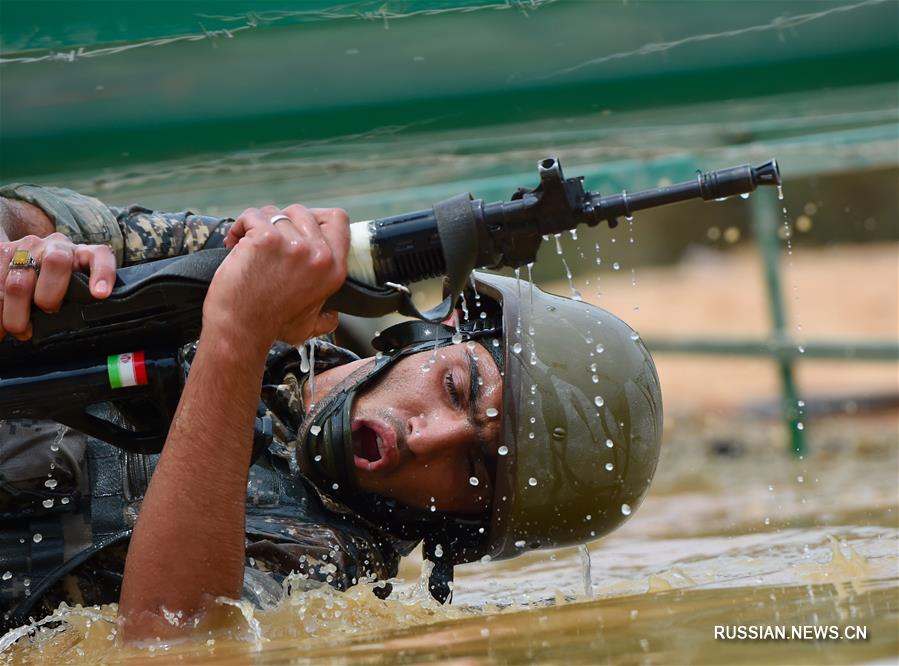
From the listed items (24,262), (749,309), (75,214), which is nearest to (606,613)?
(24,262)

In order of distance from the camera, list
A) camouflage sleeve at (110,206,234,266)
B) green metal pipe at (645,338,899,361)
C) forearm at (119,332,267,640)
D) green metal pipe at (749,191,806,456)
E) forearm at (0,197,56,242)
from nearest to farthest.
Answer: forearm at (119,332,267,640) < forearm at (0,197,56,242) < camouflage sleeve at (110,206,234,266) < green metal pipe at (645,338,899,361) < green metal pipe at (749,191,806,456)

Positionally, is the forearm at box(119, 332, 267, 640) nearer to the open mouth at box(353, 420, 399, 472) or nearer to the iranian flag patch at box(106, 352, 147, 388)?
the iranian flag patch at box(106, 352, 147, 388)

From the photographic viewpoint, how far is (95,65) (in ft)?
9.73

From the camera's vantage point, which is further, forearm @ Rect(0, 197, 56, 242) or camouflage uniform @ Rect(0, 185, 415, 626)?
forearm @ Rect(0, 197, 56, 242)

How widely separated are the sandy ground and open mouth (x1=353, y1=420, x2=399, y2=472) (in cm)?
595

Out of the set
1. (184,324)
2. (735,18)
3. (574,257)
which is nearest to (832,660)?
(184,324)

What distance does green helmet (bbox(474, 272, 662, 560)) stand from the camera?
299 cm

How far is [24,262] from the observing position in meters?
2.40

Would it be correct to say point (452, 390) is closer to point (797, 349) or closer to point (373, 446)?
point (373, 446)

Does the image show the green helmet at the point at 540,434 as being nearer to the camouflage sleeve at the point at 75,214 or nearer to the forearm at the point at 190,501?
the forearm at the point at 190,501

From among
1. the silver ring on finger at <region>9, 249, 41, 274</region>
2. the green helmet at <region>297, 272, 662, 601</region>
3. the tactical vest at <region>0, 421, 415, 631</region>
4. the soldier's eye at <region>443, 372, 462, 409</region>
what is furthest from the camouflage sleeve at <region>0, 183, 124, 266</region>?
the soldier's eye at <region>443, 372, 462, 409</region>

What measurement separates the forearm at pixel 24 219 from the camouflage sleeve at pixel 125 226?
1 cm

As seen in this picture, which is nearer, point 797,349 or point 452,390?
point 452,390

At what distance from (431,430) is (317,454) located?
0.90 ft
